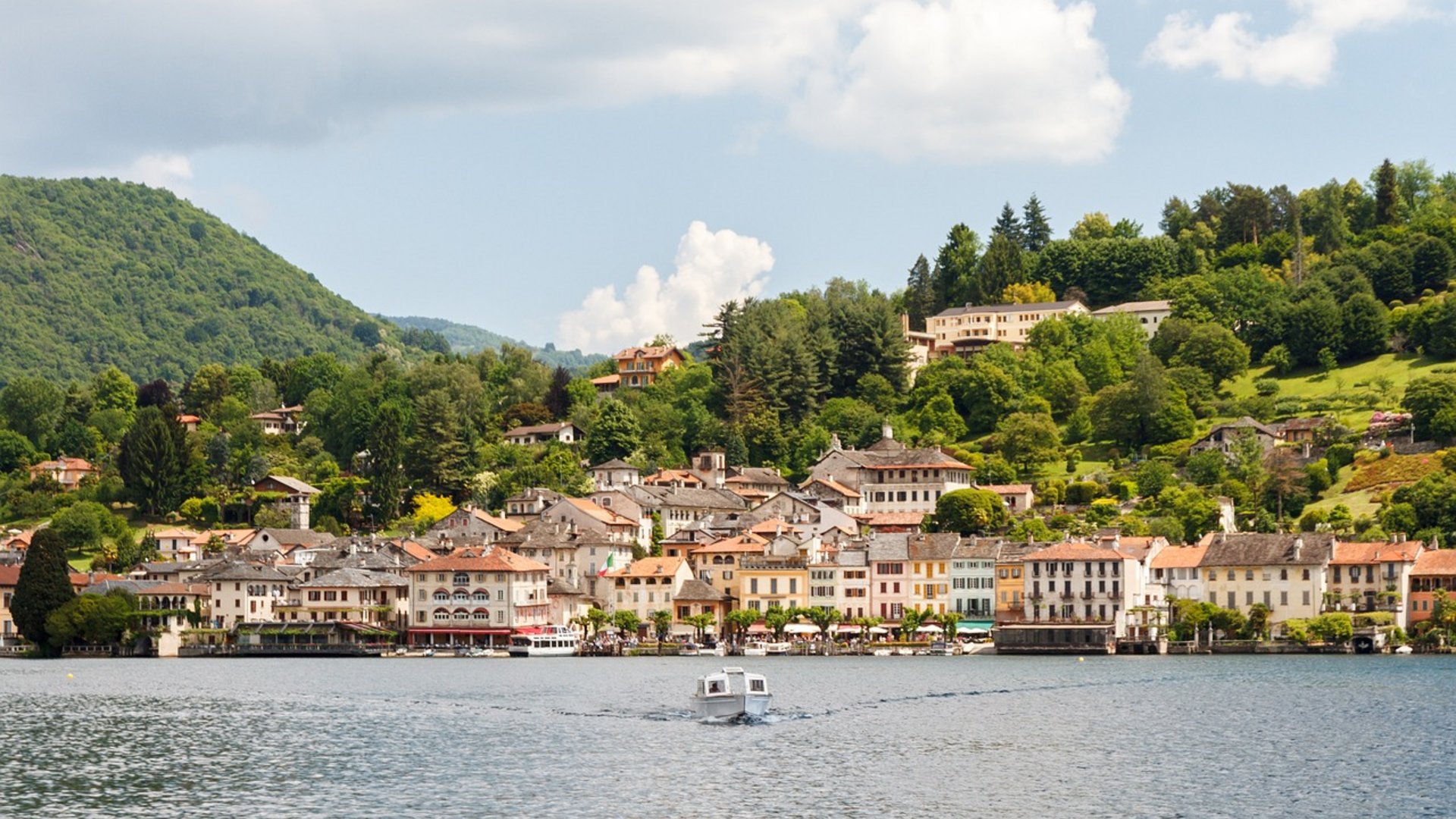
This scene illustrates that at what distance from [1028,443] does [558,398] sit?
4757 centimetres

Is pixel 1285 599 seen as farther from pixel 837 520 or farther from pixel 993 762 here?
pixel 993 762

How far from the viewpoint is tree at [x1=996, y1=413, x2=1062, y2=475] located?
468ft

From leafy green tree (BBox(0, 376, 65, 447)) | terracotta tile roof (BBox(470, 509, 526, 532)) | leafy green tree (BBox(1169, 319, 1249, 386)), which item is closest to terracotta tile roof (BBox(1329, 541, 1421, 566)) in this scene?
terracotta tile roof (BBox(470, 509, 526, 532))

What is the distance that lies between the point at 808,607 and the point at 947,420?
44.5 m

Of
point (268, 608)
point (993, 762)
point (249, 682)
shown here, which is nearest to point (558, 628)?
point (268, 608)

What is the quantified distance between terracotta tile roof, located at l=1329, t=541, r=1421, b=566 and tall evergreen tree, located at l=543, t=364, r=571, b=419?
78314 mm

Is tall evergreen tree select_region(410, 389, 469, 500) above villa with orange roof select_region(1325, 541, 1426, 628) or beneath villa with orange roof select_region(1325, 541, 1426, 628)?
above

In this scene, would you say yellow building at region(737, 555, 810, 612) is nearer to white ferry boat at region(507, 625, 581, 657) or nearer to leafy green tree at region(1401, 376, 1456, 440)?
white ferry boat at region(507, 625, 581, 657)

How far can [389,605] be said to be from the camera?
395 ft

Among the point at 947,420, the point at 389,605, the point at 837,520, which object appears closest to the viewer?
the point at 389,605

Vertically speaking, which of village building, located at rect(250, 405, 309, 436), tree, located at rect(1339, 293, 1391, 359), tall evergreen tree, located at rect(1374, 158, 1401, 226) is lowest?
village building, located at rect(250, 405, 309, 436)

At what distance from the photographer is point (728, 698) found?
69312 mm

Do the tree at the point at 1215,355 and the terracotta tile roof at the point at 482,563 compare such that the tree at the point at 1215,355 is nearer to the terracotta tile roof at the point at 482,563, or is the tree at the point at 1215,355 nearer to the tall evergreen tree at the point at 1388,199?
the tall evergreen tree at the point at 1388,199

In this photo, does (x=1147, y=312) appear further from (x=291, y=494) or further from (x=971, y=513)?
(x=291, y=494)
